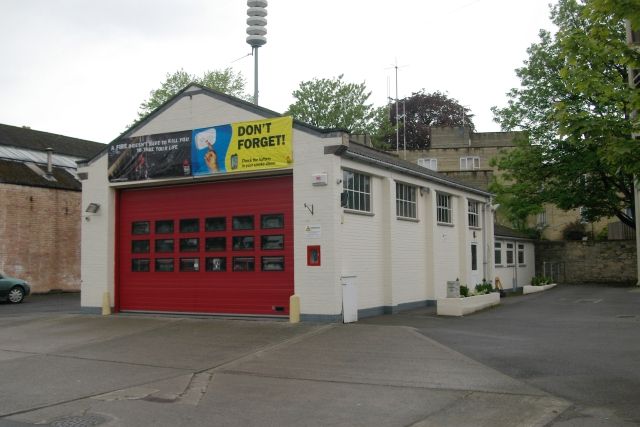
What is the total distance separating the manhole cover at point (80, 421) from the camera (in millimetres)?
7113

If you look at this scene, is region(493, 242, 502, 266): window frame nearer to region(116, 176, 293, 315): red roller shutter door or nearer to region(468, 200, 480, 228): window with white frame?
region(468, 200, 480, 228): window with white frame

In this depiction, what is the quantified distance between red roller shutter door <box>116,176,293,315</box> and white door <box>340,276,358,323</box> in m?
1.52

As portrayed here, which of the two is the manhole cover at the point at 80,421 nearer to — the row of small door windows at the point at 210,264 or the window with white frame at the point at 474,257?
the row of small door windows at the point at 210,264

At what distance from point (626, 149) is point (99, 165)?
1471cm

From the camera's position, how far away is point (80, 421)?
7.27 meters

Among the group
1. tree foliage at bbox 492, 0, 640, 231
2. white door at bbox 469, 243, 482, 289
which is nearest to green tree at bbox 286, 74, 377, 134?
tree foliage at bbox 492, 0, 640, 231

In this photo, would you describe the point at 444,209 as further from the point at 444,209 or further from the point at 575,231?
the point at 575,231

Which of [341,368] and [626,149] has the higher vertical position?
[626,149]

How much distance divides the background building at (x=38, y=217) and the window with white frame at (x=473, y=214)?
18.3 meters

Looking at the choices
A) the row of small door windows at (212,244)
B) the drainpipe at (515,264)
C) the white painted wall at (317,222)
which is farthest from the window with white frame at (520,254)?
the white painted wall at (317,222)

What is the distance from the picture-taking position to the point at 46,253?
29.0m

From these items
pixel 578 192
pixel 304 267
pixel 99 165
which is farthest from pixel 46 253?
pixel 578 192

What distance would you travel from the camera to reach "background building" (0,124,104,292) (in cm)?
2741

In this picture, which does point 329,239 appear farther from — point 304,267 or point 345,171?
point 345,171
